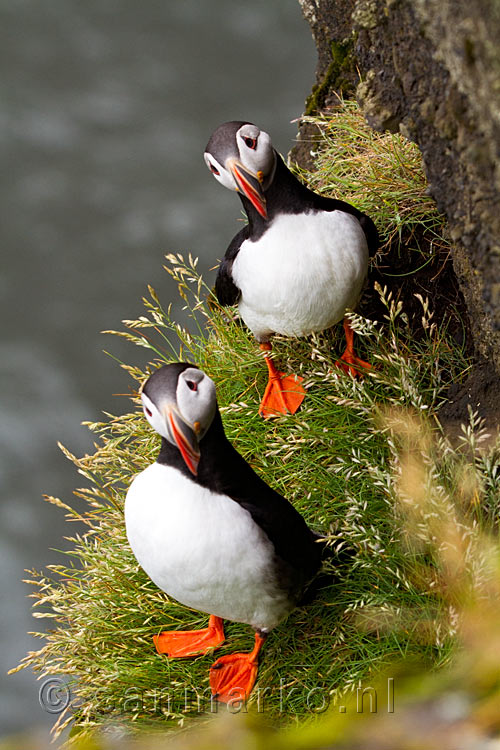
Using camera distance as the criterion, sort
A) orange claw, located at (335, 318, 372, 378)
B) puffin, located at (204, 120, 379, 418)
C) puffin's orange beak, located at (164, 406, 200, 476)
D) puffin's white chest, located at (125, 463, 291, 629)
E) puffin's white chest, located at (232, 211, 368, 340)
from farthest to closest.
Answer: orange claw, located at (335, 318, 372, 378)
puffin's white chest, located at (232, 211, 368, 340)
puffin, located at (204, 120, 379, 418)
puffin's white chest, located at (125, 463, 291, 629)
puffin's orange beak, located at (164, 406, 200, 476)

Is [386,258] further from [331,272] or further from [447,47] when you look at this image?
[447,47]

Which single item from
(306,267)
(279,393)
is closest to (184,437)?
(306,267)

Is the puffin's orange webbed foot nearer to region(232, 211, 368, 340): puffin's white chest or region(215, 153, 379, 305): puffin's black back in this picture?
region(232, 211, 368, 340): puffin's white chest

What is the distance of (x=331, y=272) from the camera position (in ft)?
9.32

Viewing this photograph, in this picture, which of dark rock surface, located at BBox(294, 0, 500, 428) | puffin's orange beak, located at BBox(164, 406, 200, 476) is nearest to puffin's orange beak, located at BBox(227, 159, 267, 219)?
dark rock surface, located at BBox(294, 0, 500, 428)

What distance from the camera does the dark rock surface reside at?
180 cm

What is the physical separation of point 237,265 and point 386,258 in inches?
34.7

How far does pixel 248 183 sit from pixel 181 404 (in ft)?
3.28

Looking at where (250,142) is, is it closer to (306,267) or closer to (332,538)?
(306,267)

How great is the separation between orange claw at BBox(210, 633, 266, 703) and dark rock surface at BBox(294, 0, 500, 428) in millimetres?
1148

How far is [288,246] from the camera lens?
2826mm

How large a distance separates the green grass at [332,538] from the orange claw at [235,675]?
0.18 feet

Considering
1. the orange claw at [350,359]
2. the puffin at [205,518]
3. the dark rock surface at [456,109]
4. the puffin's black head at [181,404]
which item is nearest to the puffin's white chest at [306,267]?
the orange claw at [350,359]

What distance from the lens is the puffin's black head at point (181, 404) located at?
2.00m
